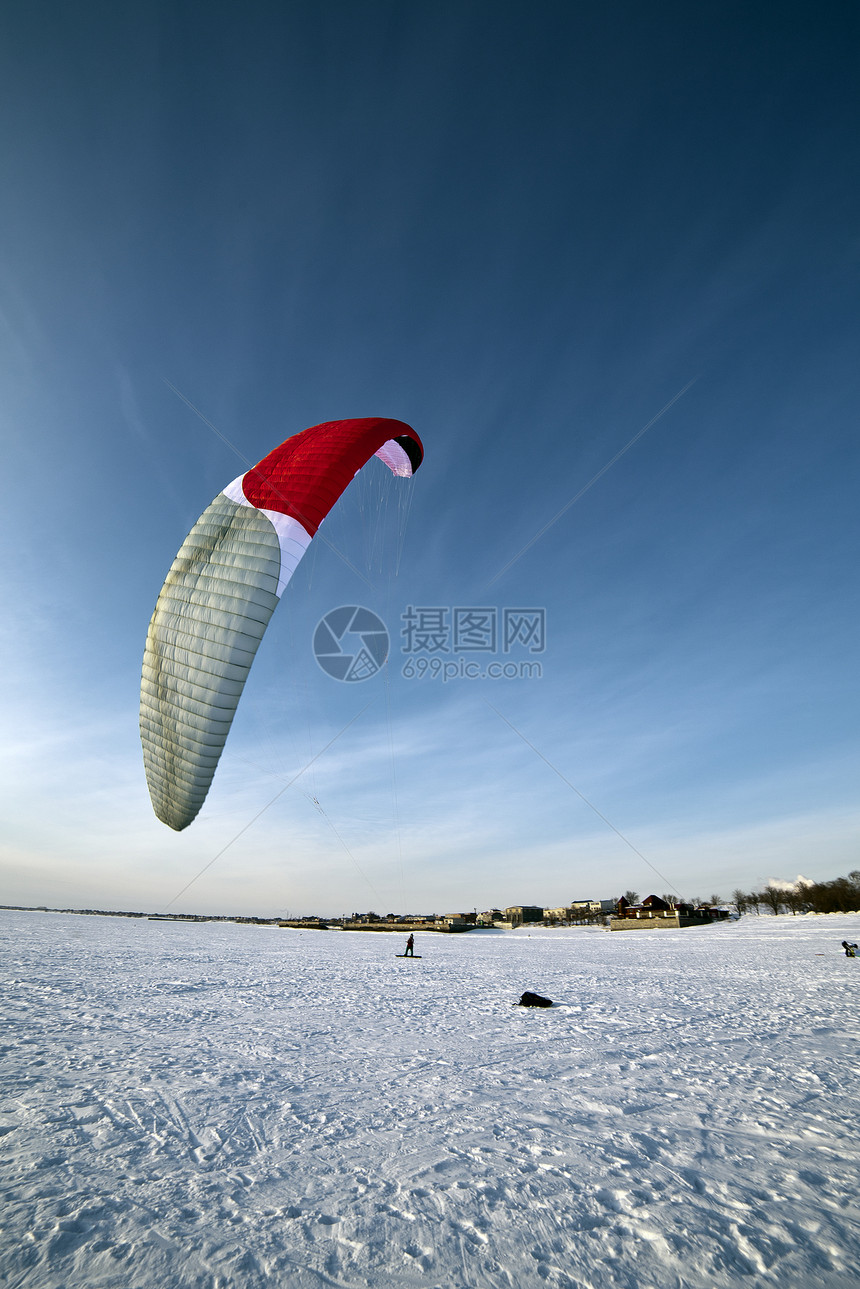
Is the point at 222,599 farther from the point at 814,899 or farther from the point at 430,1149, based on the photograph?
the point at 814,899

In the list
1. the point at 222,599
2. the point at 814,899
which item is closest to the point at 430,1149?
the point at 222,599

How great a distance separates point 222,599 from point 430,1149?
10473 mm

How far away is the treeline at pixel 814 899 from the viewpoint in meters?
79.1

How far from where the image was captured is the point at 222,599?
1227cm

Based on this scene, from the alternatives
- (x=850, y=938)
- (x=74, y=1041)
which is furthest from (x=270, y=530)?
(x=850, y=938)

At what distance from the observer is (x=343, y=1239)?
3.83 meters

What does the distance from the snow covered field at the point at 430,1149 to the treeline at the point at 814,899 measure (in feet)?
291

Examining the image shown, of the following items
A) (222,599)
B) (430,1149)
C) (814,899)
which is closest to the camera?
(430,1149)

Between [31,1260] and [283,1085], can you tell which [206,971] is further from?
[31,1260]

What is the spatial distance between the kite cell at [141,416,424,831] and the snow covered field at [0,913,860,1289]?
214 inches

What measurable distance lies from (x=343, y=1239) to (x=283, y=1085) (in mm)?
3569

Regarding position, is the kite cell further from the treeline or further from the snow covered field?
the treeline

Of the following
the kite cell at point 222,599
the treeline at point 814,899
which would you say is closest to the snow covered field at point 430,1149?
the kite cell at point 222,599

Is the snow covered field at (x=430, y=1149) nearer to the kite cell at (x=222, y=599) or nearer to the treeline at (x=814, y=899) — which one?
Answer: the kite cell at (x=222, y=599)
